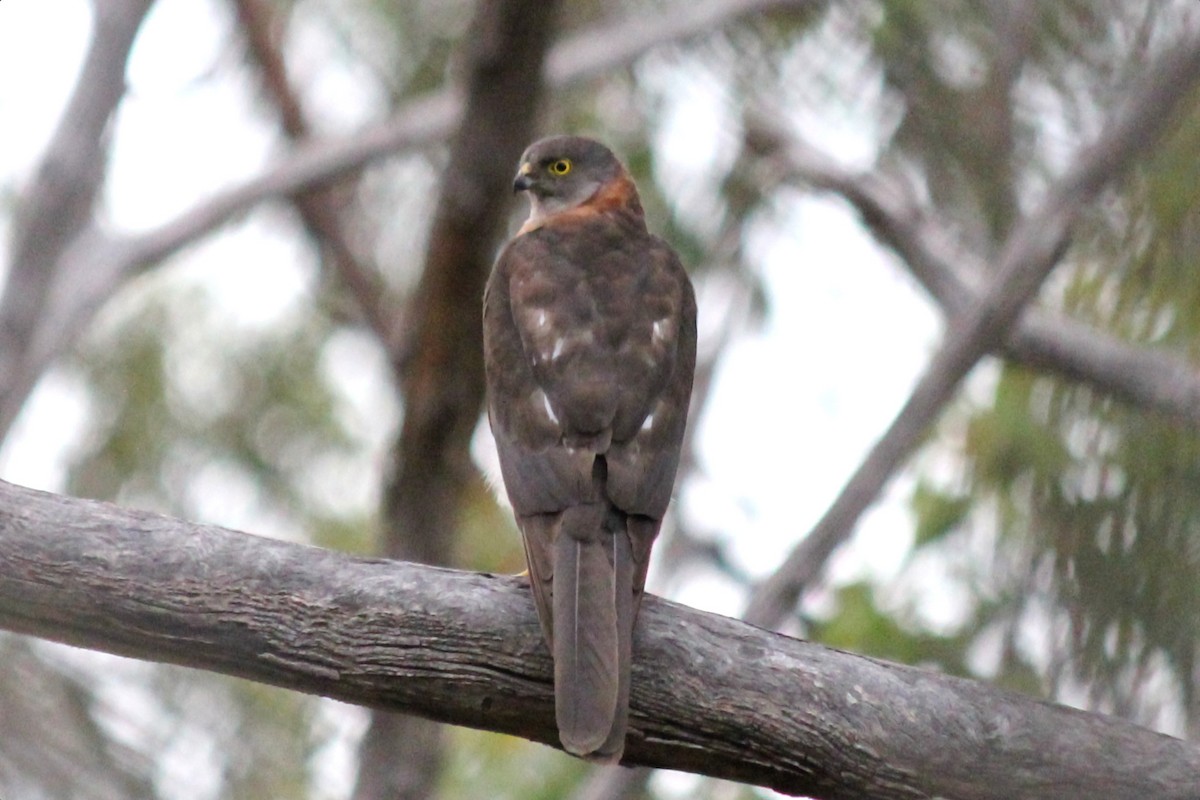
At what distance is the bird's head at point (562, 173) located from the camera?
→ 21.8 feet

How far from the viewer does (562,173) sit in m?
6.69

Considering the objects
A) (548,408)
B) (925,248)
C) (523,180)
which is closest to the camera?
(548,408)

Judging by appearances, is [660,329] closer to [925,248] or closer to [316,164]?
[925,248]

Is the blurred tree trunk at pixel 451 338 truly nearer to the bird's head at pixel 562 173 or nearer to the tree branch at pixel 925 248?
the bird's head at pixel 562 173

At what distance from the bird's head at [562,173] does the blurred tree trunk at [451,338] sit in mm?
83

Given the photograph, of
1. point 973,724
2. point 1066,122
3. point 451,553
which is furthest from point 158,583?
point 451,553

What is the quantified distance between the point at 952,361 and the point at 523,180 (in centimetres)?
194

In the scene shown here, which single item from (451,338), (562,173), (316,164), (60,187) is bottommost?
(451,338)

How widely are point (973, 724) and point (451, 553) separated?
13.1 ft

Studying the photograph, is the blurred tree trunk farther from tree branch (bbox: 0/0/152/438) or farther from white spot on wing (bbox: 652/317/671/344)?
white spot on wing (bbox: 652/317/671/344)

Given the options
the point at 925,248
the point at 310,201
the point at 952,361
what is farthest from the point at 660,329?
the point at 310,201

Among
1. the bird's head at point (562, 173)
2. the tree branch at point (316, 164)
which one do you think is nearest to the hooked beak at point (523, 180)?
the bird's head at point (562, 173)

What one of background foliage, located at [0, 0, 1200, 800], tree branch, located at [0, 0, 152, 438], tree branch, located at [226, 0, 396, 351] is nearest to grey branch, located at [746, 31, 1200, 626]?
background foliage, located at [0, 0, 1200, 800]

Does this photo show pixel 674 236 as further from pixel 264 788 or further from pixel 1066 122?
pixel 264 788
